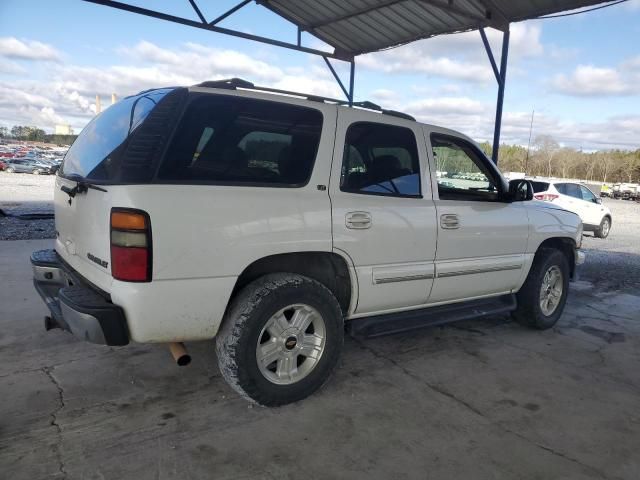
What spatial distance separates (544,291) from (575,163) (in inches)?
3703

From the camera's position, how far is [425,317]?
3961mm

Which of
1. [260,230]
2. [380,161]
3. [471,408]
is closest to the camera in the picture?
[260,230]

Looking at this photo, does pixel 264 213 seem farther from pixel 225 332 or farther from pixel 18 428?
pixel 18 428

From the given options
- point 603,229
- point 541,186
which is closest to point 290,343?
point 541,186

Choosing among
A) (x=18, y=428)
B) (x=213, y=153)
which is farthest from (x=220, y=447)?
(x=213, y=153)

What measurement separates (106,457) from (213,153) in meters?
1.76

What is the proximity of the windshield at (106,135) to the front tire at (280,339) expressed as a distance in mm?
1122

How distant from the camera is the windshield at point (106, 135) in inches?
113

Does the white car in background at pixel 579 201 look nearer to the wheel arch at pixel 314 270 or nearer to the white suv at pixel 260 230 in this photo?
the white suv at pixel 260 230

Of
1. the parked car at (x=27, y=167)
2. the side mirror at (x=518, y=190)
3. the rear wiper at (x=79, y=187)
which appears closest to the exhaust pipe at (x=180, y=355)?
the rear wiper at (x=79, y=187)

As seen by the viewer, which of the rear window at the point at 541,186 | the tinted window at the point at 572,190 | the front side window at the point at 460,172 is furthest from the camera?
the tinted window at the point at 572,190

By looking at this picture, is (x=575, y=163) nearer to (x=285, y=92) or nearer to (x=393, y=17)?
(x=393, y=17)

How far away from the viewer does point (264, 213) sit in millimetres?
2910

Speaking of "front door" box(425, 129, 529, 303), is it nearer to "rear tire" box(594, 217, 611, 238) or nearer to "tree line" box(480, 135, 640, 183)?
"rear tire" box(594, 217, 611, 238)
